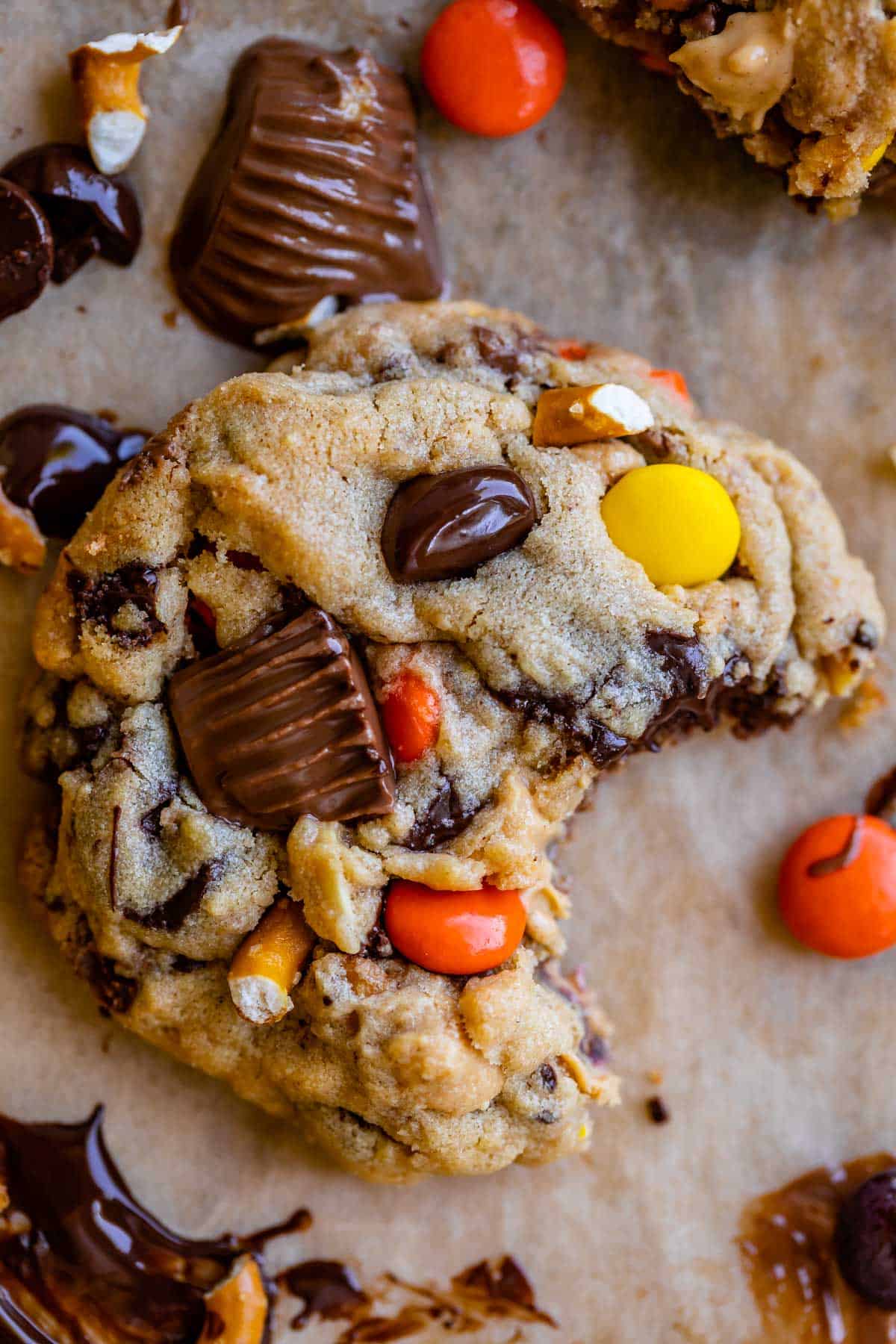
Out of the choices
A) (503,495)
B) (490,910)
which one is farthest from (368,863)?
(503,495)

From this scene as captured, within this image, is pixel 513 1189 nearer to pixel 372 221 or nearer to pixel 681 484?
pixel 681 484

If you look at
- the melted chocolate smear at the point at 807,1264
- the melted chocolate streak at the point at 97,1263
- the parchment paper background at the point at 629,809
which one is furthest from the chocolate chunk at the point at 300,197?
the melted chocolate smear at the point at 807,1264

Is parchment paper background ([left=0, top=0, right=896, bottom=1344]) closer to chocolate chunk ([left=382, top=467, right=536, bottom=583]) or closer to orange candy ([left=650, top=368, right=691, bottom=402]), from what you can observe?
orange candy ([left=650, top=368, right=691, bottom=402])

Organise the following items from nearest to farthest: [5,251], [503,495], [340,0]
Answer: [503,495] → [5,251] → [340,0]

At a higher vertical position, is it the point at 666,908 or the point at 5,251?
the point at 5,251

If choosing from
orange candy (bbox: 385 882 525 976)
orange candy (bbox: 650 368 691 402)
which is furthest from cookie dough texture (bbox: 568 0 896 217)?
orange candy (bbox: 385 882 525 976)

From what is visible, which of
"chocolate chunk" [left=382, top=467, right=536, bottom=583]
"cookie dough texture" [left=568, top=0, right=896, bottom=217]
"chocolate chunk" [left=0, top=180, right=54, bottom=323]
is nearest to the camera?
"chocolate chunk" [left=382, top=467, right=536, bottom=583]
